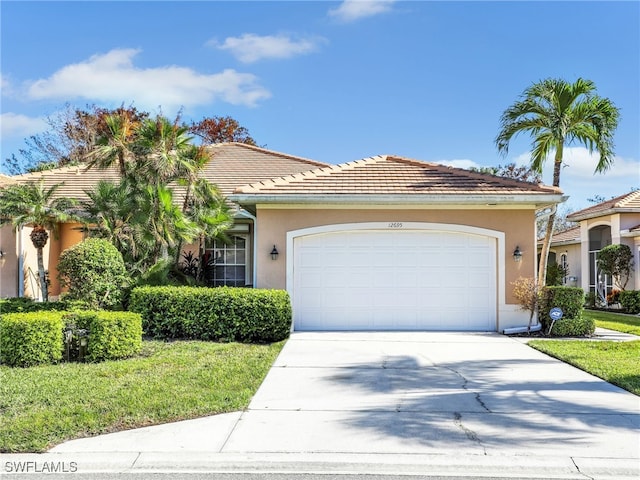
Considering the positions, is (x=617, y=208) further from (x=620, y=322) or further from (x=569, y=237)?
(x=569, y=237)

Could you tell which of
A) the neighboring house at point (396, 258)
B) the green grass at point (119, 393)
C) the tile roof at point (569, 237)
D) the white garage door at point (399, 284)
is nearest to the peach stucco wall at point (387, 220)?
→ the neighboring house at point (396, 258)

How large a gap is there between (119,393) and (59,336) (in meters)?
2.51

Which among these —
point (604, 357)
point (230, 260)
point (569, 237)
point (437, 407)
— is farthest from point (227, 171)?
point (569, 237)

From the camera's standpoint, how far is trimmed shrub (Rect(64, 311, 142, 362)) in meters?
8.63

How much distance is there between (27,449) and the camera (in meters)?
4.88

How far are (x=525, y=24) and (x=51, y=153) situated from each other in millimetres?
27301

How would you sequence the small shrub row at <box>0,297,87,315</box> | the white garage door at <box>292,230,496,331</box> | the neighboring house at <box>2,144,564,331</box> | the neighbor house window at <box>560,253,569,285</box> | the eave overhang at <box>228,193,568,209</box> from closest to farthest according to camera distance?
the small shrub row at <box>0,297,87,315</box>
the eave overhang at <box>228,193,568,209</box>
the neighboring house at <box>2,144,564,331</box>
the white garage door at <box>292,230,496,331</box>
the neighbor house window at <box>560,253,569,285</box>

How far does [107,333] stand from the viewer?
28.4 feet

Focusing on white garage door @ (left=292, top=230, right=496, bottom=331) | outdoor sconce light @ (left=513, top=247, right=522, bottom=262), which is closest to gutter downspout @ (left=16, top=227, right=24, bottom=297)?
white garage door @ (left=292, top=230, right=496, bottom=331)

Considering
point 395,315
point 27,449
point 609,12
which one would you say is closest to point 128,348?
point 27,449

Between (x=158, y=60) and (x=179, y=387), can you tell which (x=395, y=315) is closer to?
(x=179, y=387)

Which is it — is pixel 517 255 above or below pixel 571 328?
above

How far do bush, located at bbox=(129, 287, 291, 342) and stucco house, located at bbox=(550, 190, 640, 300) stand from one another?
12.3 m

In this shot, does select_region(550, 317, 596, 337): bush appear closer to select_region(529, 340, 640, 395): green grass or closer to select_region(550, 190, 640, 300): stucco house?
select_region(529, 340, 640, 395): green grass
